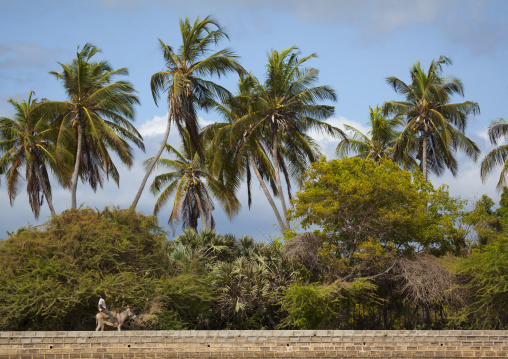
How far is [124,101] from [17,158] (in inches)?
314

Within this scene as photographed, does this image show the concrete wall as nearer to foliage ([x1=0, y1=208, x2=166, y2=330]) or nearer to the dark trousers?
the dark trousers

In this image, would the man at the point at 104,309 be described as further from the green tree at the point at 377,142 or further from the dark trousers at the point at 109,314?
the green tree at the point at 377,142

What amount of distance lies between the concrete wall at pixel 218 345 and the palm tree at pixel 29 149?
17.4 m

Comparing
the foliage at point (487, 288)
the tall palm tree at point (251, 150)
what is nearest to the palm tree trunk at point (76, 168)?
the tall palm tree at point (251, 150)

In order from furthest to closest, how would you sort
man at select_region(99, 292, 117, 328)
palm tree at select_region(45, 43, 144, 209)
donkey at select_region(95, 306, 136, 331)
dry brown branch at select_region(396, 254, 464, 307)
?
palm tree at select_region(45, 43, 144, 209), dry brown branch at select_region(396, 254, 464, 307), donkey at select_region(95, 306, 136, 331), man at select_region(99, 292, 117, 328)

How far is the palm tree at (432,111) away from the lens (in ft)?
111

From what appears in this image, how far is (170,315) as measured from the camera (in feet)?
69.6

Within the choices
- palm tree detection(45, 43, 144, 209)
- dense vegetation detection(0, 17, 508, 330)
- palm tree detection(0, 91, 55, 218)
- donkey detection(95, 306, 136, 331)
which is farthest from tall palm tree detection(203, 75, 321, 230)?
donkey detection(95, 306, 136, 331)

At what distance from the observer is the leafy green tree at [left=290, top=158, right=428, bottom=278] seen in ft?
76.4

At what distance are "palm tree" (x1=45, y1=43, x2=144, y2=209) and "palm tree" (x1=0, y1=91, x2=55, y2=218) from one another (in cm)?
195

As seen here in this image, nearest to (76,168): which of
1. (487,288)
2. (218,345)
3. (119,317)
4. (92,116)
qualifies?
(92,116)

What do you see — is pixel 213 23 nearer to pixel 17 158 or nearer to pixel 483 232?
pixel 17 158

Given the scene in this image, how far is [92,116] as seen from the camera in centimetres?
3017

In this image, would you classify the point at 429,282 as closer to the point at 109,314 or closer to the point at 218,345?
the point at 218,345
